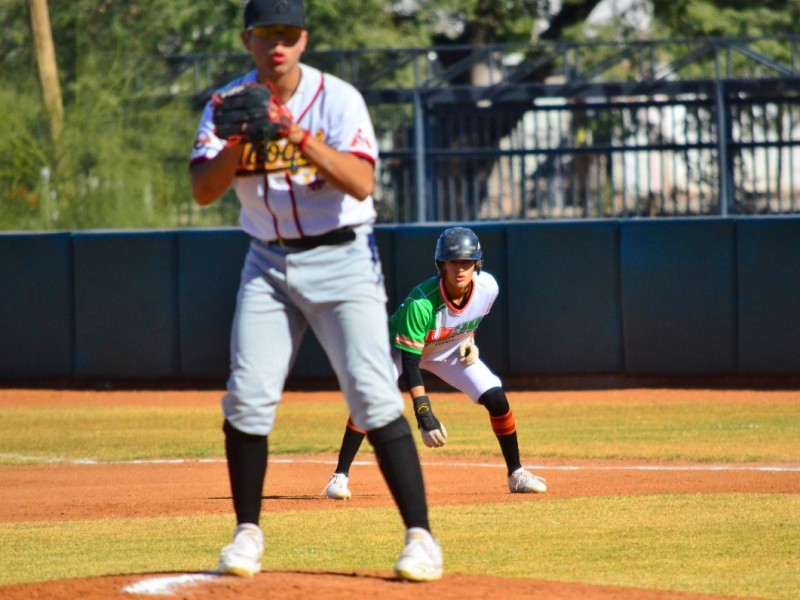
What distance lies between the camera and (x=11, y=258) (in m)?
16.2

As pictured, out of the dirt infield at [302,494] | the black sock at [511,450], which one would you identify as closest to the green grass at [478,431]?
the dirt infield at [302,494]

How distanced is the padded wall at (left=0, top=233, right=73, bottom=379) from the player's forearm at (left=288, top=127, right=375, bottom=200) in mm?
12184

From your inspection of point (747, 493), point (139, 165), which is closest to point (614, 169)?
point (139, 165)

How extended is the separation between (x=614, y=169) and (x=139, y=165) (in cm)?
769

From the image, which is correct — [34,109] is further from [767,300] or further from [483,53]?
[767,300]

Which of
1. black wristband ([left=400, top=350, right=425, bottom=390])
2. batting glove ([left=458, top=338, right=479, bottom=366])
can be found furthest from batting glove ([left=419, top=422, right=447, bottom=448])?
batting glove ([left=458, top=338, right=479, bottom=366])

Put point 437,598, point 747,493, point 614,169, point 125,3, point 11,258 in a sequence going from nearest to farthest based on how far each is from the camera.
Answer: point 437,598, point 747,493, point 11,258, point 614,169, point 125,3

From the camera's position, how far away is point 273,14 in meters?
4.48

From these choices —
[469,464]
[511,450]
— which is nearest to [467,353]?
[511,450]

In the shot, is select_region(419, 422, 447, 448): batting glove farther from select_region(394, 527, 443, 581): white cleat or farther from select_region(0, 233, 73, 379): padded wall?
select_region(0, 233, 73, 379): padded wall

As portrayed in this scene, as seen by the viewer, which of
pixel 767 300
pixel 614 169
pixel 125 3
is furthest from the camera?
pixel 125 3

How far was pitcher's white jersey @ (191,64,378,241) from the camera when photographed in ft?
14.8

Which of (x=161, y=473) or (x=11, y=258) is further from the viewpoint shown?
(x=11, y=258)

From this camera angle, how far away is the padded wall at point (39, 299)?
16.1 metres
